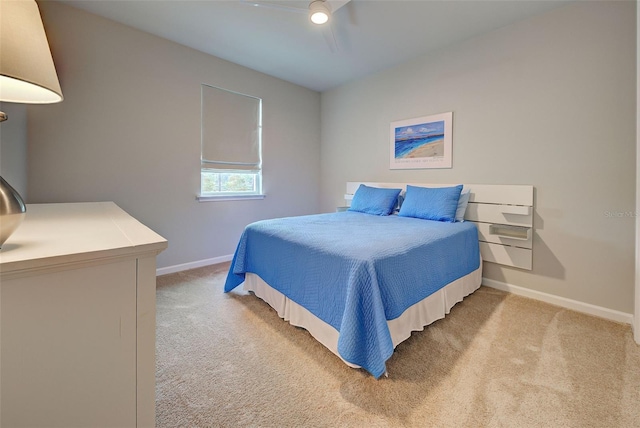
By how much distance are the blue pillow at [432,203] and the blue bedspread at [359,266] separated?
0.45ft

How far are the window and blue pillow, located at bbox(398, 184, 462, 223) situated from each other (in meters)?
2.01

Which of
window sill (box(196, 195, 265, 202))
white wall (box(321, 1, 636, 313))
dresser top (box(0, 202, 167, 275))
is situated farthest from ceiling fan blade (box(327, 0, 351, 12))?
window sill (box(196, 195, 265, 202))

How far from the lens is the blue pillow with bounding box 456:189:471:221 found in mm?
2811

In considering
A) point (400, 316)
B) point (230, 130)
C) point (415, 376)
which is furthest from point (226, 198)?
point (415, 376)

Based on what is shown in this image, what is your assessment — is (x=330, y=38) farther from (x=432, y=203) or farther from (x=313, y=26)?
(x=432, y=203)

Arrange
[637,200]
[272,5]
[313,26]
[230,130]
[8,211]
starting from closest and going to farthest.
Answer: [8,211] < [637,200] < [272,5] < [313,26] < [230,130]

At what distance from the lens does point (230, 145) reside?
3.56 metres

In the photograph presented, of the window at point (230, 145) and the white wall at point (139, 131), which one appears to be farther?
A: the window at point (230, 145)

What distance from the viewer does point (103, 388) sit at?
0.71 meters

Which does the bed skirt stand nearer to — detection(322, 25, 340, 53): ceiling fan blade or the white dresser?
the white dresser

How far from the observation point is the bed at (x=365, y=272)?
1.49m

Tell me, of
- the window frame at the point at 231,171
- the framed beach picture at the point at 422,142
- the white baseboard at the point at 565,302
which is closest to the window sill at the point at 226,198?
the window frame at the point at 231,171

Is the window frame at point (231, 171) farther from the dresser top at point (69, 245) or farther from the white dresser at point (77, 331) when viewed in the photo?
the white dresser at point (77, 331)

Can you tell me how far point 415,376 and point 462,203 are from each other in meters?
1.89
